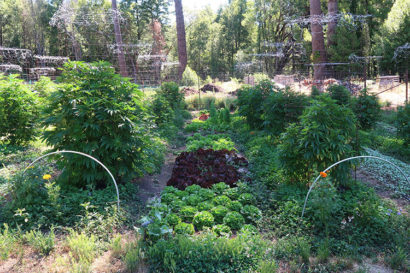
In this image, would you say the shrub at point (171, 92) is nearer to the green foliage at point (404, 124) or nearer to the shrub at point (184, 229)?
the green foliage at point (404, 124)

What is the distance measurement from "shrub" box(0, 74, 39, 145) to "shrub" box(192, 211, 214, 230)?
571cm

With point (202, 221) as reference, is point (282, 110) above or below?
above

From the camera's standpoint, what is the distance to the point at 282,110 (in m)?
7.53

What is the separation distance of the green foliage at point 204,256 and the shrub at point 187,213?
89cm

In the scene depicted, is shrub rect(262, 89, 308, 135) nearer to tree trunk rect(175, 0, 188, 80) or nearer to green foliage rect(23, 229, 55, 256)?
green foliage rect(23, 229, 55, 256)

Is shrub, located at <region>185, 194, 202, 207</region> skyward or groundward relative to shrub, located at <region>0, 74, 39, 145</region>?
groundward

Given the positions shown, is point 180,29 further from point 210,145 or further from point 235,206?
point 235,206

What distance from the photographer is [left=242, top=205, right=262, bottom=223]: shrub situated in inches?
165

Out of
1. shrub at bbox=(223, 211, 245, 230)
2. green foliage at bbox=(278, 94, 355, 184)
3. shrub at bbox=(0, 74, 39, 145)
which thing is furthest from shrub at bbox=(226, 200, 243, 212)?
shrub at bbox=(0, 74, 39, 145)

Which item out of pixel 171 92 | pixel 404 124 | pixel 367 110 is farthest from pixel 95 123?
pixel 171 92

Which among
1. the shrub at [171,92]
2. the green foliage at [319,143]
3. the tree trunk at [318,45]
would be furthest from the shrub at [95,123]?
the tree trunk at [318,45]

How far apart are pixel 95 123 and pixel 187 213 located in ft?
6.86

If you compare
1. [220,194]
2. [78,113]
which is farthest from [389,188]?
[78,113]

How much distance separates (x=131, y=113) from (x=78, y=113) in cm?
85
